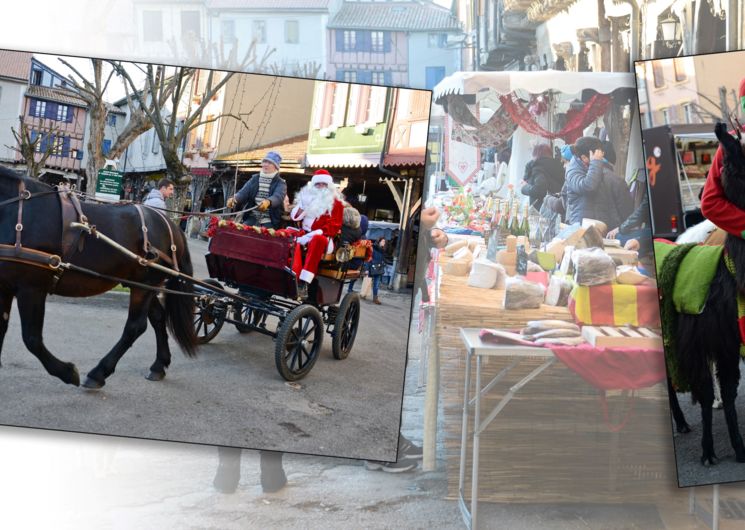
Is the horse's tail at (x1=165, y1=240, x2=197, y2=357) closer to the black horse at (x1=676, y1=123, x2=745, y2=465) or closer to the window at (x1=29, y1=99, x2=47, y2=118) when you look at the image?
the window at (x1=29, y1=99, x2=47, y2=118)

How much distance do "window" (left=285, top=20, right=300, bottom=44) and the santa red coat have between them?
2.57 feet

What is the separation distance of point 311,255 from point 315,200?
245mm

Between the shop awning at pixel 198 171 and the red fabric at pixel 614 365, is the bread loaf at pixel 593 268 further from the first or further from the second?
the shop awning at pixel 198 171

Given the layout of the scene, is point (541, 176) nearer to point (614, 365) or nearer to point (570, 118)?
point (570, 118)

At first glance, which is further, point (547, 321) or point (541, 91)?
point (541, 91)

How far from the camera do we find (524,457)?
3.22 meters

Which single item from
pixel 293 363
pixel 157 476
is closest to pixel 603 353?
pixel 293 363

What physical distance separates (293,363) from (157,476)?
0.84 m

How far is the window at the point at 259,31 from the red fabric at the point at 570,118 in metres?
1.05

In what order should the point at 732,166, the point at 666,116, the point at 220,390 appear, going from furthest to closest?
the point at 666,116
the point at 220,390
the point at 732,166

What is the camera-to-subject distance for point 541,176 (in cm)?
322

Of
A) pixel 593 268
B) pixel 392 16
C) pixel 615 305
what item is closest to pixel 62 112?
pixel 392 16

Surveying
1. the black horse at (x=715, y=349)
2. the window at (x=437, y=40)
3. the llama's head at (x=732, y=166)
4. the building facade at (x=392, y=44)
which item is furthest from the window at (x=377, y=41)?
the black horse at (x=715, y=349)

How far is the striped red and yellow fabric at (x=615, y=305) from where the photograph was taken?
10.3 feet
